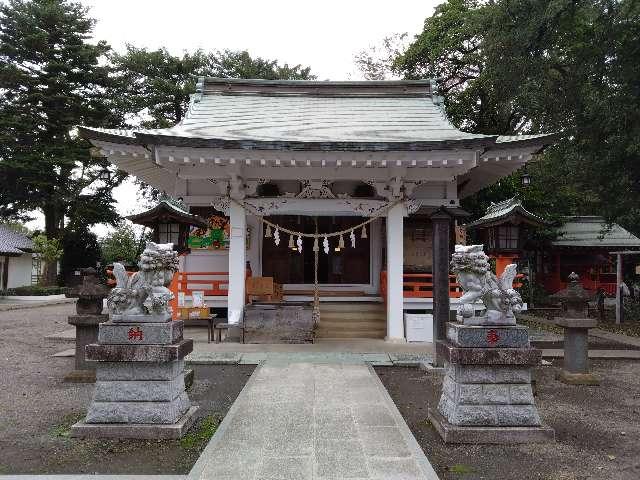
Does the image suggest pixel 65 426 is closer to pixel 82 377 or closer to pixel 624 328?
pixel 82 377

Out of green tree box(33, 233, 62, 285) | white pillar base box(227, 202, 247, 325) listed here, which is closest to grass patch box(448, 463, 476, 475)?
white pillar base box(227, 202, 247, 325)

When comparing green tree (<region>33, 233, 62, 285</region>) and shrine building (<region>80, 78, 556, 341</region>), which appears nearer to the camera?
shrine building (<region>80, 78, 556, 341</region>)

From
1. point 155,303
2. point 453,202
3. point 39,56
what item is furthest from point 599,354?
point 39,56

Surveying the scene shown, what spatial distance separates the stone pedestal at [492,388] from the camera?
17.0ft

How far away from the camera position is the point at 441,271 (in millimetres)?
8867

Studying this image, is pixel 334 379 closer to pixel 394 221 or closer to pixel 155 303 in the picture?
pixel 155 303

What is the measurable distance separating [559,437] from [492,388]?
1.06 m

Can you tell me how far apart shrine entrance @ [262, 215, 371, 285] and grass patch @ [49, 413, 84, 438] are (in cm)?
936

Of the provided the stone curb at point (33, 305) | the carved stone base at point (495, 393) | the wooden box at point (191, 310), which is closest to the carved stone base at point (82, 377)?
the wooden box at point (191, 310)

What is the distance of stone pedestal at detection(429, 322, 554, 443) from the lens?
5.17m

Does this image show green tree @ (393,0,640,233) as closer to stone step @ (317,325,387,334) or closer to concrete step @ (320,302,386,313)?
concrete step @ (320,302,386,313)

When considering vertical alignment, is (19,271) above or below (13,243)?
below

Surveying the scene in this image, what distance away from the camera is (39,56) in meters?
31.5

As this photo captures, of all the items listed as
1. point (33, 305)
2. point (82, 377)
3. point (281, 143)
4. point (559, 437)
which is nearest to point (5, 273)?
point (33, 305)
